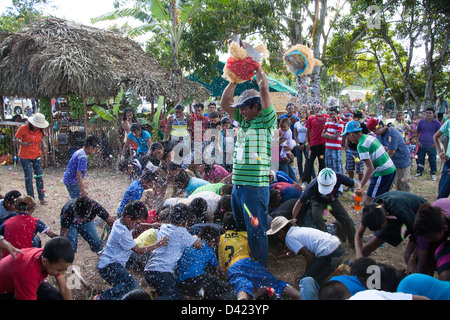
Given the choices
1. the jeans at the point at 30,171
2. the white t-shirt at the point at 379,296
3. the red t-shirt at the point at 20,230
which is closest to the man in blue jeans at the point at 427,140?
the white t-shirt at the point at 379,296

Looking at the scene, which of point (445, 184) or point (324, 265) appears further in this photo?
point (445, 184)

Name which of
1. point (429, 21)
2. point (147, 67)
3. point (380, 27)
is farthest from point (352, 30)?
point (147, 67)

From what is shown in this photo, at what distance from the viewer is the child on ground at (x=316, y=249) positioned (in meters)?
3.24

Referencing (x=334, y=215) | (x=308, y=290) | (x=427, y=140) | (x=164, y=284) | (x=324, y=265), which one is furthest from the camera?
(x=427, y=140)

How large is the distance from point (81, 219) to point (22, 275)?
1.35m

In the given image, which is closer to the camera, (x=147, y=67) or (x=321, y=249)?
(x=321, y=249)

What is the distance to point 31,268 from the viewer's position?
2.33 m

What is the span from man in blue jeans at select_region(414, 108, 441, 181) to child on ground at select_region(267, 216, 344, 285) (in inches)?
231

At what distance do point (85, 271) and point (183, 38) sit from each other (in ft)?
27.1

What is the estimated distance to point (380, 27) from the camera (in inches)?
526

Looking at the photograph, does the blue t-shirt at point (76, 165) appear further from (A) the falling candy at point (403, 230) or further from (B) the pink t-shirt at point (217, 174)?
(A) the falling candy at point (403, 230)

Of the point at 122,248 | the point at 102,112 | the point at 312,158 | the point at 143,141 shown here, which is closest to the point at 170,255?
the point at 122,248

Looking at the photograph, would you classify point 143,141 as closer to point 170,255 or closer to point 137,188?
point 137,188

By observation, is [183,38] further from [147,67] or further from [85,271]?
[85,271]
